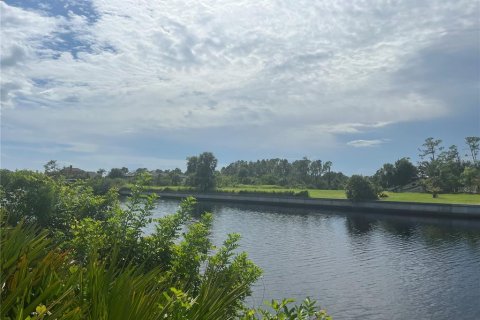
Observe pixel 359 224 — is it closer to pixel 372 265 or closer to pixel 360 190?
pixel 360 190

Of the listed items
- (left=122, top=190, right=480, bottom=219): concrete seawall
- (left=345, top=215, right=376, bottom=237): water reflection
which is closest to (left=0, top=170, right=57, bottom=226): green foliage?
(left=345, top=215, right=376, bottom=237): water reflection

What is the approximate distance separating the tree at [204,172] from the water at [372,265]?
46.2m

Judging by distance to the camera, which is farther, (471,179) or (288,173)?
A: (288,173)

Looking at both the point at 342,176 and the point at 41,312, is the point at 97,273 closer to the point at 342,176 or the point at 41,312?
the point at 41,312

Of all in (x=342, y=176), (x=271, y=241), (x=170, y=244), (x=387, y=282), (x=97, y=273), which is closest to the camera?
(x=97, y=273)

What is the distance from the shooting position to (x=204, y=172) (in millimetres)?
94000

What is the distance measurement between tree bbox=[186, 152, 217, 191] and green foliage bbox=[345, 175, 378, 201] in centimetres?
3732

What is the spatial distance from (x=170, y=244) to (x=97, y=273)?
12.8ft

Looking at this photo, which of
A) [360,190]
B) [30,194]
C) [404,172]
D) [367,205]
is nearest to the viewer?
[30,194]

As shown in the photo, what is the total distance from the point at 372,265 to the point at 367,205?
35.7 metres

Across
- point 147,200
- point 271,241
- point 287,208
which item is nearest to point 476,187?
point 287,208

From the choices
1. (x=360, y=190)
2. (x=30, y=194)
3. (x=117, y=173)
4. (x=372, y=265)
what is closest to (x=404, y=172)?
(x=360, y=190)

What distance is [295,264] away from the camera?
2556 centimetres

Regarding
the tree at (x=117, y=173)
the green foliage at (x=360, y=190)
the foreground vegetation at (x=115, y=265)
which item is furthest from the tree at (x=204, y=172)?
the foreground vegetation at (x=115, y=265)
